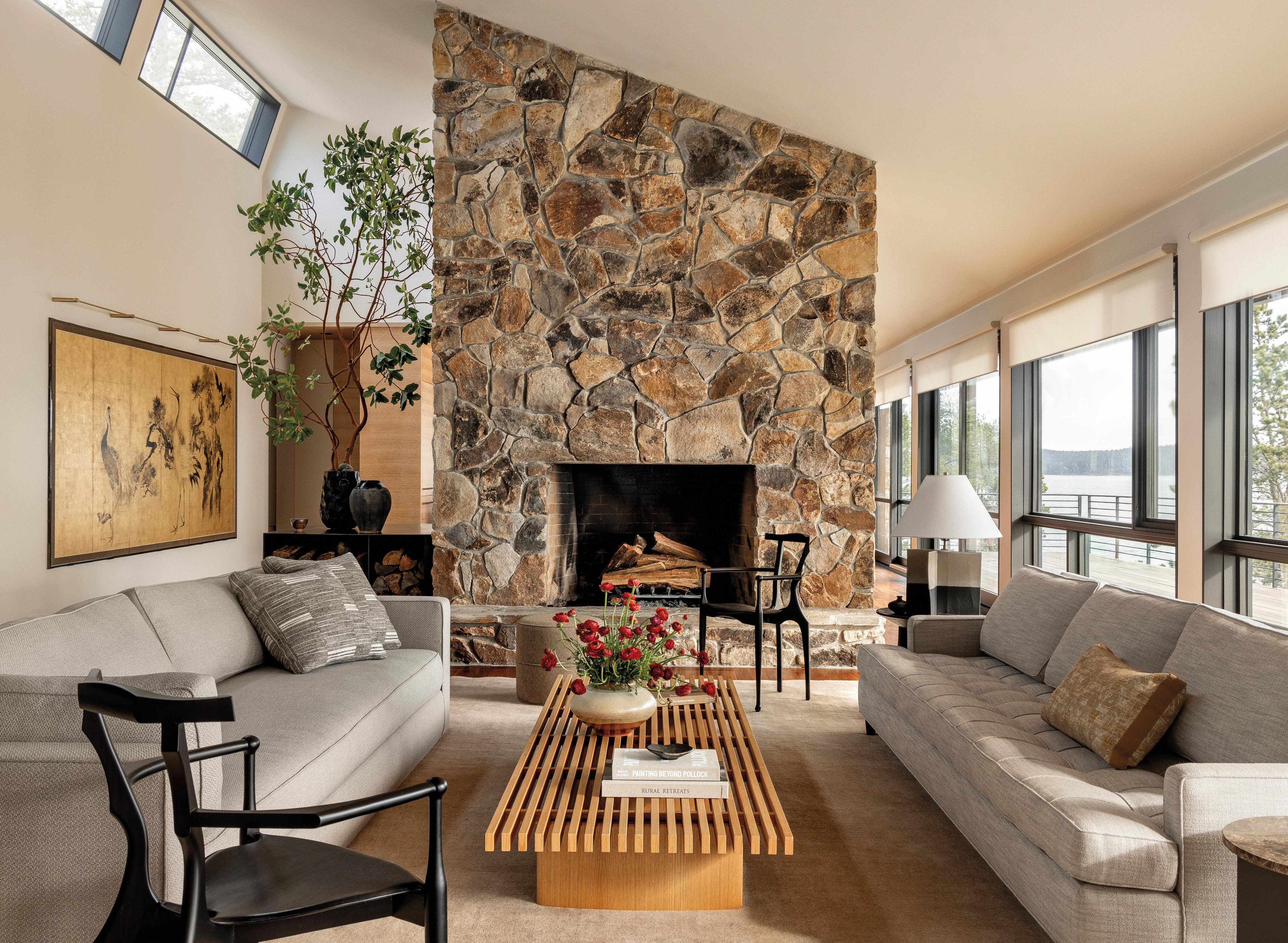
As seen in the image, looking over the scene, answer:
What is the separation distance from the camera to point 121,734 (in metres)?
1.75

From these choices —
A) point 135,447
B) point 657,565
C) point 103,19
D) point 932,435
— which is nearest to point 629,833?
point 657,565

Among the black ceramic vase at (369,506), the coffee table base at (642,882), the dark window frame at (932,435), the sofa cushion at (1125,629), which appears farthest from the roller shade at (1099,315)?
the black ceramic vase at (369,506)

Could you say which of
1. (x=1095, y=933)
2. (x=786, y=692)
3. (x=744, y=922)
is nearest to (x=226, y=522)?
(x=786, y=692)

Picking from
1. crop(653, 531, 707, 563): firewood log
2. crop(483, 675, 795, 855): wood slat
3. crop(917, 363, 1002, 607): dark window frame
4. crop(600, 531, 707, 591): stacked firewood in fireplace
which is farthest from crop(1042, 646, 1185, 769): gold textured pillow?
crop(917, 363, 1002, 607): dark window frame

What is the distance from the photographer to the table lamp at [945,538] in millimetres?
3719

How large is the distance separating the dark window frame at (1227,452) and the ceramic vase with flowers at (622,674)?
2521 millimetres

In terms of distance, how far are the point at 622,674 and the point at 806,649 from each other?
1643 millimetres

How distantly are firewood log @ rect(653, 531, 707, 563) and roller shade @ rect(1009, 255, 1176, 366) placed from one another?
8.24 feet

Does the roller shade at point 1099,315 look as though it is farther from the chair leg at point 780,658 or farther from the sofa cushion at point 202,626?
the sofa cushion at point 202,626

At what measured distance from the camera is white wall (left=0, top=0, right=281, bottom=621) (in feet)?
14.5

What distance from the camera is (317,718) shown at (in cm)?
241

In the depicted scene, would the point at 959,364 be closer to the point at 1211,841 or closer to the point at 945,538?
the point at 945,538

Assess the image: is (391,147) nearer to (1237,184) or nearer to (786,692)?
(786,692)

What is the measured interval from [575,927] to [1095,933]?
1.18m
